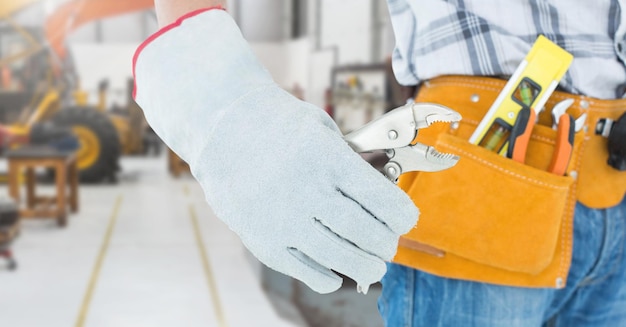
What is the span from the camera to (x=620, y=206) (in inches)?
33.7

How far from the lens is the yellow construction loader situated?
24.8 feet

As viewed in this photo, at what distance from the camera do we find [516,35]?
815mm

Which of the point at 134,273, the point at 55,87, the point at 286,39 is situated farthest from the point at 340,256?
the point at 286,39

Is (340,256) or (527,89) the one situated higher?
(527,89)

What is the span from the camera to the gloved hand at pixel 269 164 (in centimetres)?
58

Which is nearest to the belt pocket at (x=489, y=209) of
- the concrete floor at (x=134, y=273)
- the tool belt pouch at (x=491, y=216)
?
the tool belt pouch at (x=491, y=216)

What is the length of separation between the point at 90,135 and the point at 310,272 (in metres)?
7.50

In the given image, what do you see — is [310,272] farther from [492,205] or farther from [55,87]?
[55,87]

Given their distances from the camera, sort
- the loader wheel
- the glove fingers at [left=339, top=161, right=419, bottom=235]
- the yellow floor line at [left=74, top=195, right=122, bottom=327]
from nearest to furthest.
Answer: the glove fingers at [left=339, top=161, right=419, bottom=235], the yellow floor line at [left=74, top=195, right=122, bottom=327], the loader wheel

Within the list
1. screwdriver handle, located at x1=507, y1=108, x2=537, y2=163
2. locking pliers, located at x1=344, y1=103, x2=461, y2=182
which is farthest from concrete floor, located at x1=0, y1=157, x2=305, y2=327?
locking pliers, located at x1=344, y1=103, x2=461, y2=182

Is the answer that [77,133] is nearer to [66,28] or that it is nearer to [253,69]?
[66,28]

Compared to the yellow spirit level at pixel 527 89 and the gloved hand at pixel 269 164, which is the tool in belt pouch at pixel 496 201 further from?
the gloved hand at pixel 269 164

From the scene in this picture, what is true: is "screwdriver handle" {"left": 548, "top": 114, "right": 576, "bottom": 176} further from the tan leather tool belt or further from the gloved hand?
the gloved hand

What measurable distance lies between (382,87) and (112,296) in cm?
220
